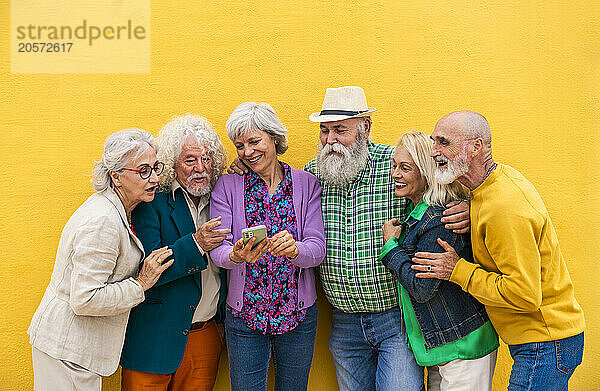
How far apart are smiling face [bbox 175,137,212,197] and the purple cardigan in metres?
0.11

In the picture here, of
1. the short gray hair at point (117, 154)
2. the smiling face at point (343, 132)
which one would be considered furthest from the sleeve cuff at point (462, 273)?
the short gray hair at point (117, 154)

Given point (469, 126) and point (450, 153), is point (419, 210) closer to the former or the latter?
point (450, 153)

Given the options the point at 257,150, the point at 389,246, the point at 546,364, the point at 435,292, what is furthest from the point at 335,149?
the point at 546,364

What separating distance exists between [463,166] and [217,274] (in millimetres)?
1635

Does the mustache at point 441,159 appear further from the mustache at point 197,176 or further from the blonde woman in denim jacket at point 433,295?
the mustache at point 197,176

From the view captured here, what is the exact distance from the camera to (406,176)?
118 inches

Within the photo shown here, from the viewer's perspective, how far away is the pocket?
272cm

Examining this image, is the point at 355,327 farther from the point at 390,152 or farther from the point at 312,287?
the point at 390,152

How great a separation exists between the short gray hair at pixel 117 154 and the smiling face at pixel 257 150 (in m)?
0.56

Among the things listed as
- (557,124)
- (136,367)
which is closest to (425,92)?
(557,124)

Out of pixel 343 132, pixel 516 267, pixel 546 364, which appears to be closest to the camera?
pixel 516 267

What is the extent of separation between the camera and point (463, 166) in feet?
9.16

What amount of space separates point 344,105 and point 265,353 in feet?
5.34

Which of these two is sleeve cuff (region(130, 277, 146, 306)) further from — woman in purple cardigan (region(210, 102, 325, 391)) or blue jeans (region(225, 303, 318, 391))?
blue jeans (region(225, 303, 318, 391))
